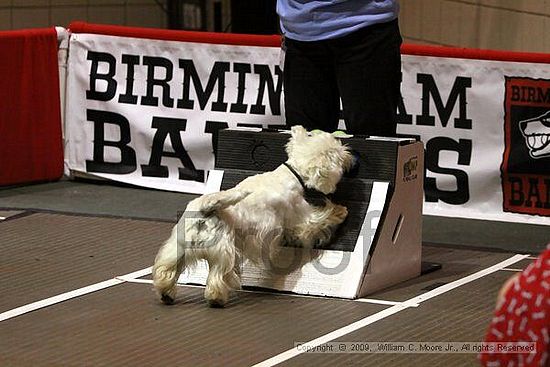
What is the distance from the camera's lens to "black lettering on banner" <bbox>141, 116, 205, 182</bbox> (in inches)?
294

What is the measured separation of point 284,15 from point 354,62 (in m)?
0.42

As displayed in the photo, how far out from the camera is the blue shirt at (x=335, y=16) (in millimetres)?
5316

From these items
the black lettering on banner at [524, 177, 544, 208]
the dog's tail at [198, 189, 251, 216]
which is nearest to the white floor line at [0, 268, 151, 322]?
the dog's tail at [198, 189, 251, 216]

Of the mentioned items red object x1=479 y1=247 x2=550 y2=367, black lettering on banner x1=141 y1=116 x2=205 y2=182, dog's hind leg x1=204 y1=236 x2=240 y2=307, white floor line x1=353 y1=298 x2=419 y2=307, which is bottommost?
white floor line x1=353 y1=298 x2=419 y2=307

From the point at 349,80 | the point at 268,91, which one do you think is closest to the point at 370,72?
the point at 349,80

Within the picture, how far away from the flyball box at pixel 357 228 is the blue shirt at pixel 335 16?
494mm

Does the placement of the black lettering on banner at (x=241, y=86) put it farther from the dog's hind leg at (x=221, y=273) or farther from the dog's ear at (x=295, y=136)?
the dog's hind leg at (x=221, y=273)

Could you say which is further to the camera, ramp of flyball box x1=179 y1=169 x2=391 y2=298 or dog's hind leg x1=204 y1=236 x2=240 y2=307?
ramp of flyball box x1=179 y1=169 x2=391 y2=298

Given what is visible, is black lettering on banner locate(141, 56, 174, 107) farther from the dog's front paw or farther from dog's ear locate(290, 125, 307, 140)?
the dog's front paw

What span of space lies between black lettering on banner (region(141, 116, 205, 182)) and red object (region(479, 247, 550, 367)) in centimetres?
497

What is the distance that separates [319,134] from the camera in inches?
205

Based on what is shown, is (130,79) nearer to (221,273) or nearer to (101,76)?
(101,76)

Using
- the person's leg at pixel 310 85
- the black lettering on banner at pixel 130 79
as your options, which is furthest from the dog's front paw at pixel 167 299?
the black lettering on banner at pixel 130 79

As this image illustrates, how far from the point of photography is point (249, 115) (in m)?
7.29
